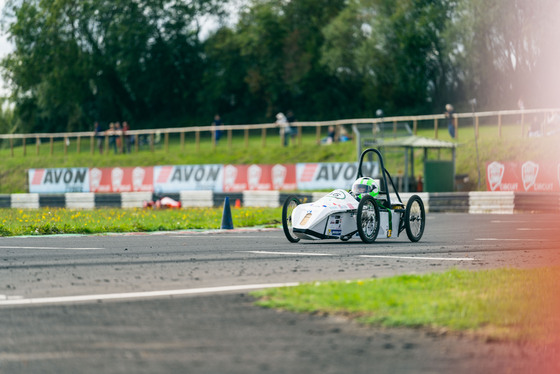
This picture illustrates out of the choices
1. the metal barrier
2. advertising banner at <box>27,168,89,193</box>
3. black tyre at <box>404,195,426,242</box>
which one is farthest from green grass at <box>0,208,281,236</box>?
advertising banner at <box>27,168,89,193</box>

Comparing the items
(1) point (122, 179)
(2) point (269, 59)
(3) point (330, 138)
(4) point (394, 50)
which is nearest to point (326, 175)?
(3) point (330, 138)

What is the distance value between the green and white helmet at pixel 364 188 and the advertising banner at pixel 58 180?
31656 mm

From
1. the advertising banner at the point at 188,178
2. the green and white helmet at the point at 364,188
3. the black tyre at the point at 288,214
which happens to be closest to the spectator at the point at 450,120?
the advertising banner at the point at 188,178

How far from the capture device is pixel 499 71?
195 ft

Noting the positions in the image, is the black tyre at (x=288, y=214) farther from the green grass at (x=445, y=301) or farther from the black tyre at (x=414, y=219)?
the green grass at (x=445, y=301)

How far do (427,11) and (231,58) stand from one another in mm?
19214

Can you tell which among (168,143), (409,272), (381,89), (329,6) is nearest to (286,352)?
(409,272)

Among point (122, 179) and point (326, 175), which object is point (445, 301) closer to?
point (326, 175)

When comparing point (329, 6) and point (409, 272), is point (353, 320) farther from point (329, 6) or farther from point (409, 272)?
point (329, 6)

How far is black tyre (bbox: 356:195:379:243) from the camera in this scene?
1546 centimetres

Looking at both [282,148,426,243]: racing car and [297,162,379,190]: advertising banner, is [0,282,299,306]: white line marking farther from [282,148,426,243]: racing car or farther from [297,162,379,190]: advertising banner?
[297,162,379,190]: advertising banner

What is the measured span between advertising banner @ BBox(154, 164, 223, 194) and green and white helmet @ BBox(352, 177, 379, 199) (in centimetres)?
2594

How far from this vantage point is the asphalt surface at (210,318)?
5992 millimetres

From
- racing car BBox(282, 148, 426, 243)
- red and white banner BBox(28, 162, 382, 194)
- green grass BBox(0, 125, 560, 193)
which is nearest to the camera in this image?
racing car BBox(282, 148, 426, 243)
